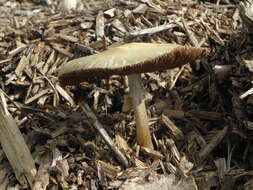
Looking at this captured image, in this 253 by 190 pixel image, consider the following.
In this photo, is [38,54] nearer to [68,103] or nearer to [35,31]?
[35,31]

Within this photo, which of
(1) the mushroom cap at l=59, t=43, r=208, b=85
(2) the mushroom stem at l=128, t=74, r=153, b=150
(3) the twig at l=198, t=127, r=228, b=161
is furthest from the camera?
(3) the twig at l=198, t=127, r=228, b=161

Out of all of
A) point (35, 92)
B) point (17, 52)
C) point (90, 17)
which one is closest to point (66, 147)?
point (35, 92)

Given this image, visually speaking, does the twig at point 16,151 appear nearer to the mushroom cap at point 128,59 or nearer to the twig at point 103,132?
the twig at point 103,132

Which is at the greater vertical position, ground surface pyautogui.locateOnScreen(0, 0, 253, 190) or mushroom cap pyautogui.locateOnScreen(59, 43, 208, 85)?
mushroom cap pyautogui.locateOnScreen(59, 43, 208, 85)

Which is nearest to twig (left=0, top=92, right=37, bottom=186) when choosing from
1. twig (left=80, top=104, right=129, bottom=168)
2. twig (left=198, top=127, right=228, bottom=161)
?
twig (left=80, top=104, right=129, bottom=168)

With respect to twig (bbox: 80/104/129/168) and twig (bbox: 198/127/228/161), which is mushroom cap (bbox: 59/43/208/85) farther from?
twig (bbox: 198/127/228/161)

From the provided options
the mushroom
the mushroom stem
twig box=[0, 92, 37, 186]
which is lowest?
twig box=[0, 92, 37, 186]
